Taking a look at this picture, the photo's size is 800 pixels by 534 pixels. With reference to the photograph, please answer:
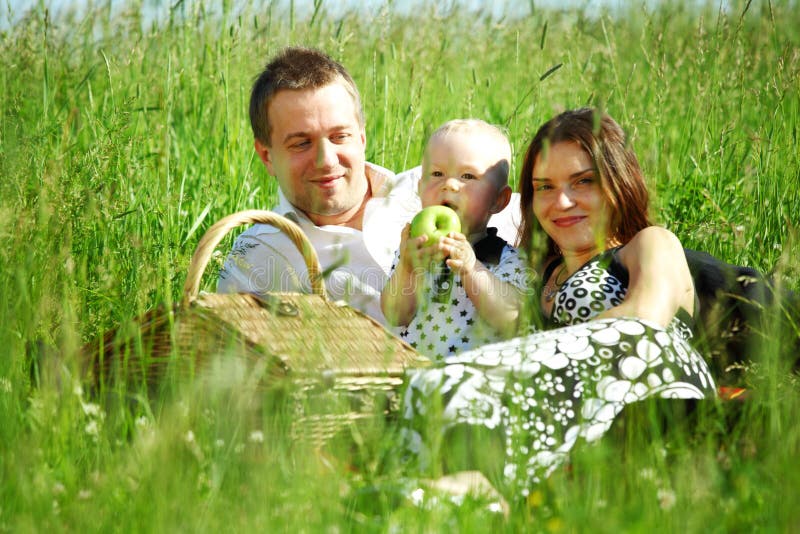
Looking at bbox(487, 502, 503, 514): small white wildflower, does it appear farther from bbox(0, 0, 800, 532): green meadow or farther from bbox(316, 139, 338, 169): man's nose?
bbox(316, 139, 338, 169): man's nose

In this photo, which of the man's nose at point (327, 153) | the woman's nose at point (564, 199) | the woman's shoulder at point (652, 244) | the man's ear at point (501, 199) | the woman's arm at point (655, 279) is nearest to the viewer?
the woman's arm at point (655, 279)

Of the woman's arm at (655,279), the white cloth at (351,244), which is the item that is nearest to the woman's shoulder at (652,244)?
the woman's arm at (655,279)

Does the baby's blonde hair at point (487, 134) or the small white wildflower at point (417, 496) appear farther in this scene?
the baby's blonde hair at point (487, 134)

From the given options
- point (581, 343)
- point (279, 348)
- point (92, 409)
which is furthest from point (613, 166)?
point (92, 409)

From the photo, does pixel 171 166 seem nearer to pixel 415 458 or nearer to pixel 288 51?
pixel 288 51

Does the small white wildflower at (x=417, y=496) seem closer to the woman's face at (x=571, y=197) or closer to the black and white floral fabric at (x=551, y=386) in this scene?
the black and white floral fabric at (x=551, y=386)

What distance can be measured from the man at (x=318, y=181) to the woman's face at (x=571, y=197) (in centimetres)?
65

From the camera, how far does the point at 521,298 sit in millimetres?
2785

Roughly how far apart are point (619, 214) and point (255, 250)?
A: 130 cm

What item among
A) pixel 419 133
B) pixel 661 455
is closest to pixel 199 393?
pixel 661 455

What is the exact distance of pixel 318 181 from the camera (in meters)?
3.37

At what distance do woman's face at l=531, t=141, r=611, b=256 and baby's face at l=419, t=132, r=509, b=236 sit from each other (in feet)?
0.66

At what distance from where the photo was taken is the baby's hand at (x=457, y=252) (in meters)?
2.63

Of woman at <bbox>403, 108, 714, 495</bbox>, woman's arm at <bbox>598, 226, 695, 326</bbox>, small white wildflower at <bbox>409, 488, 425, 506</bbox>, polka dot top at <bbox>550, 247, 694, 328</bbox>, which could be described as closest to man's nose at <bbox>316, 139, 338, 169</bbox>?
woman at <bbox>403, 108, 714, 495</bbox>
